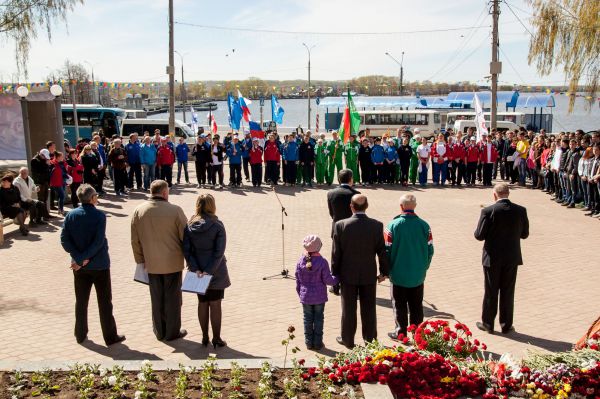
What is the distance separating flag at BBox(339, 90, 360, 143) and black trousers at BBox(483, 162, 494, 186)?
4.40 meters

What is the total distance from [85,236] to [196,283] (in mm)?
1400

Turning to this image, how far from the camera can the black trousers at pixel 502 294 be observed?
7.41 meters

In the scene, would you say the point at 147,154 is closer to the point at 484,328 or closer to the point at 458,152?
the point at 458,152

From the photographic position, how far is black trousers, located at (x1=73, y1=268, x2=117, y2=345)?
7.02 m

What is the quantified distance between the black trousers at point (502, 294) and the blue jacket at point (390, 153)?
1266 centimetres

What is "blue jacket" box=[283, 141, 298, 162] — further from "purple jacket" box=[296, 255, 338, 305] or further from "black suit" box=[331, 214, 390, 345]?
"purple jacket" box=[296, 255, 338, 305]

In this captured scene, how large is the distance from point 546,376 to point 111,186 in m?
17.5

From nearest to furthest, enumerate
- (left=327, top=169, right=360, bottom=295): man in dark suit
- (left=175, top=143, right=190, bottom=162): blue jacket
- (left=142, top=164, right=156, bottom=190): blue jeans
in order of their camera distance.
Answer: (left=327, top=169, right=360, bottom=295): man in dark suit, (left=142, top=164, right=156, bottom=190): blue jeans, (left=175, top=143, right=190, bottom=162): blue jacket

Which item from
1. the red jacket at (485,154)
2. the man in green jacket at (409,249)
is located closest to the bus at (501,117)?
the red jacket at (485,154)

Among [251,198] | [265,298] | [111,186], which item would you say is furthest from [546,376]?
[111,186]

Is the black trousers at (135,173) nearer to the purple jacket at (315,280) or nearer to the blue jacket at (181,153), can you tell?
the blue jacket at (181,153)

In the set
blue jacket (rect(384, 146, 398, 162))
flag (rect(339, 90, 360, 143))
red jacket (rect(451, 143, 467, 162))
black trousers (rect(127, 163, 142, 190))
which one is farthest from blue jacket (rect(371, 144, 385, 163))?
black trousers (rect(127, 163, 142, 190))

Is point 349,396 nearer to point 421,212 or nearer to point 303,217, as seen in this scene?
point 303,217

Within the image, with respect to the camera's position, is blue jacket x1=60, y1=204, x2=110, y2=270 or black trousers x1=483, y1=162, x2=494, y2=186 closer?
blue jacket x1=60, y1=204, x2=110, y2=270
